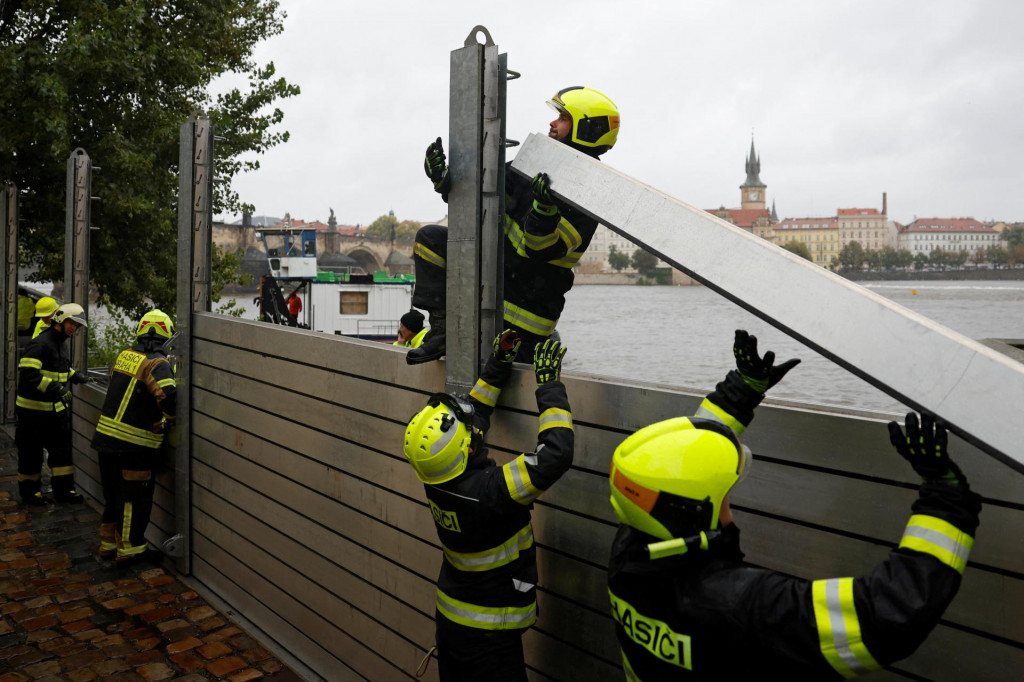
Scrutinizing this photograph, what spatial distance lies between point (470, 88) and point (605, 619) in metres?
2.02

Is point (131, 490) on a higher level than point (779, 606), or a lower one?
lower

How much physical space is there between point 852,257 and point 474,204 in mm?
1811

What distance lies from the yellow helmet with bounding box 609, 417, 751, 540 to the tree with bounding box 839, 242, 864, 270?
2.19 meters

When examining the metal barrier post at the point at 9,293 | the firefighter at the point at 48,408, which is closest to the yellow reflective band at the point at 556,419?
the firefighter at the point at 48,408

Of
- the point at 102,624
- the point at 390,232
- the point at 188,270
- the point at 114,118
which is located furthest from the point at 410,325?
the point at 390,232

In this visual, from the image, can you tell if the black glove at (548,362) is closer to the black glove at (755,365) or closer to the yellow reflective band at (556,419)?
the yellow reflective band at (556,419)

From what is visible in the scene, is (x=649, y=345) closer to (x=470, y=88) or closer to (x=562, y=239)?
(x=562, y=239)

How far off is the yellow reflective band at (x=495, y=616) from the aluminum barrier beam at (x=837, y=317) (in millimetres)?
1407

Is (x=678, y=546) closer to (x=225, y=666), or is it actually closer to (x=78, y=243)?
(x=225, y=666)

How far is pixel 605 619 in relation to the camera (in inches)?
112

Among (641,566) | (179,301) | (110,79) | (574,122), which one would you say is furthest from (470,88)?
(110,79)

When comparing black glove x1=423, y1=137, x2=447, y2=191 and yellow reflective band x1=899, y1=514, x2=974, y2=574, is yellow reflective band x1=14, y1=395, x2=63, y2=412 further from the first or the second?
yellow reflective band x1=899, y1=514, x2=974, y2=574

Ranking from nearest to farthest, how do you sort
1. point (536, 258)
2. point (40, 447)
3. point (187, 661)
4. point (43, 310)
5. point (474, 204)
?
point (474, 204), point (536, 258), point (187, 661), point (40, 447), point (43, 310)

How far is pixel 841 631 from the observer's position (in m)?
1.66
